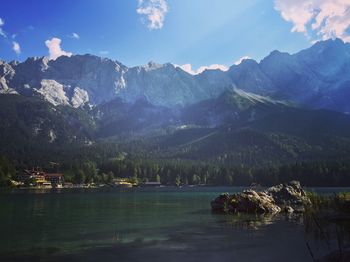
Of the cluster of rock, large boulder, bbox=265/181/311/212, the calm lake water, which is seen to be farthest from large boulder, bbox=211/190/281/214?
the calm lake water

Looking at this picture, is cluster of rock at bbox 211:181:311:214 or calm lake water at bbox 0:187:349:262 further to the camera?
cluster of rock at bbox 211:181:311:214

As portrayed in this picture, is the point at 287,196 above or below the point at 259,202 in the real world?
above

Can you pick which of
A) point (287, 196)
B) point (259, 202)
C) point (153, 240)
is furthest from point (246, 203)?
point (153, 240)

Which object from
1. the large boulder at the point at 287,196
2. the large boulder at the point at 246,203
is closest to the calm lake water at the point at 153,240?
the large boulder at the point at 246,203

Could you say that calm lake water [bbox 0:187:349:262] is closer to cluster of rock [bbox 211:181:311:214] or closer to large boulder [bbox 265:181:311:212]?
cluster of rock [bbox 211:181:311:214]

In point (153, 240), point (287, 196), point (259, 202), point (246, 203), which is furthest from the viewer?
point (287, 196)

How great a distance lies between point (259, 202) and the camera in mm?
80500

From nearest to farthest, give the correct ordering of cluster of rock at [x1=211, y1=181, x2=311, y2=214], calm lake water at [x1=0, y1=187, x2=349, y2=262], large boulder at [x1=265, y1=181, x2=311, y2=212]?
1. calm lake water at [x1=0, y1=187, x2=349, y2=262]
2. cluster of rock at [x1=211, y1=181, x2=311, y2=214]
3. large boulder at [x1=265, y1=181, x2=311, y2=212]

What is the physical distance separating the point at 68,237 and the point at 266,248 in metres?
21.3

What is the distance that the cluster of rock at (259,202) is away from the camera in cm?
7981

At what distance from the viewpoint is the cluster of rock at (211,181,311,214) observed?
7981cm

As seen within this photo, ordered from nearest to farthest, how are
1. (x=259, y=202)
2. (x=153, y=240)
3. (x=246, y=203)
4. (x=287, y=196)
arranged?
1. (x=153, y=240)
2. (x=259, y=202)
3. (x=246, y=203)
4. (x=287, y=196)

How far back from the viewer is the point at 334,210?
2285 inches

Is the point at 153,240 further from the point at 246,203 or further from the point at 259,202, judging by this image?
the point at 259,202
